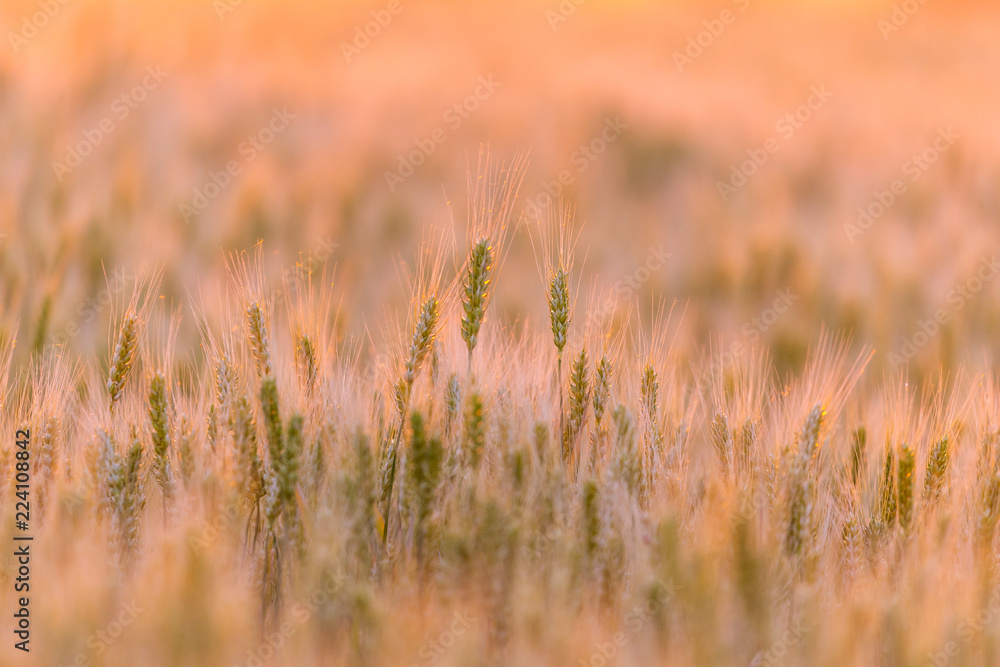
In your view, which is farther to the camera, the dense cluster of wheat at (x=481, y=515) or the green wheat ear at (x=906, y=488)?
the green wheat ear at (x=906, y=488)

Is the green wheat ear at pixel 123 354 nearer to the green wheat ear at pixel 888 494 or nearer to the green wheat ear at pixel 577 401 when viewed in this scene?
the green wheat ear at pixel 577 401

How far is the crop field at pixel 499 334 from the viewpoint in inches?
44.9

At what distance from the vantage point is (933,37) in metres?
6.16

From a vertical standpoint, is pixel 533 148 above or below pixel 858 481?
above

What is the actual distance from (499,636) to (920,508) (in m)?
1.15

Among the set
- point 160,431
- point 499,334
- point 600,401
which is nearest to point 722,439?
point 600,401

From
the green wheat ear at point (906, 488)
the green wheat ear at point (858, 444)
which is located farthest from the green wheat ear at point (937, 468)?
the green wheat ear at point (858, 444)

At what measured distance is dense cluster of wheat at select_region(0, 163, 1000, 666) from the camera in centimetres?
105

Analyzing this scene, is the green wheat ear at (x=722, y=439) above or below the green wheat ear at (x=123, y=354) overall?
below

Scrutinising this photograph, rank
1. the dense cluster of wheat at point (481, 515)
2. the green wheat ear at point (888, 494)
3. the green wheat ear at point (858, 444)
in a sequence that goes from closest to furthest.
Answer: the dense cluster of wheat at point (481, 515) → the green wheat ear at point (888, 494) → the green wheat ear at point (858, 444)

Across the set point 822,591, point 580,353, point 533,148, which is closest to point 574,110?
point 533,148

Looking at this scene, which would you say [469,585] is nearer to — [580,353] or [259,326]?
[580,353]

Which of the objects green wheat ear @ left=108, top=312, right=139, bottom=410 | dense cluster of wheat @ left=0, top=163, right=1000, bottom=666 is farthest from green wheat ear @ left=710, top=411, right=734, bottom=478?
green wheat ear @ left=108, top=312, right=139, bottom=410

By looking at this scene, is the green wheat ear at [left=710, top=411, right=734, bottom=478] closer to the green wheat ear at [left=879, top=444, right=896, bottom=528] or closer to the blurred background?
the green wheat ear at [left=879, top=444, right=896, bottom=528]
